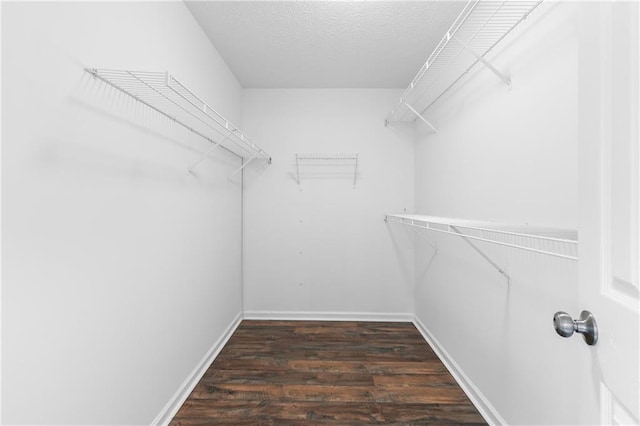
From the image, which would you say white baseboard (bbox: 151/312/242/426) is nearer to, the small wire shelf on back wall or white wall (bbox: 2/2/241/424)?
white wall (bbox: 2/2/241/424)

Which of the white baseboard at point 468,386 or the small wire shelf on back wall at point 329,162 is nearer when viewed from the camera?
the white baseboard at point 468,386

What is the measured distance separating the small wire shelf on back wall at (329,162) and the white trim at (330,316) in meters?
1.35

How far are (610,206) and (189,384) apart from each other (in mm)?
2194

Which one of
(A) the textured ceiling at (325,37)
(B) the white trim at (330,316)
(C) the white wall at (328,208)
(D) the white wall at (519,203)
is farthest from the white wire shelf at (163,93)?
(B) the white trim at (330,316)

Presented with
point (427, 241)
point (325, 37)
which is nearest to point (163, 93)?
point (325, 37)

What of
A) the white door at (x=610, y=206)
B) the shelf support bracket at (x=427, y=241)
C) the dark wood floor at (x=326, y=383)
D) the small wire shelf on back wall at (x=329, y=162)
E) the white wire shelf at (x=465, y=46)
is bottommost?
the dark wood floor at (x=326, y=383)

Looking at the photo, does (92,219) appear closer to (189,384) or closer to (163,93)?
(163,93)

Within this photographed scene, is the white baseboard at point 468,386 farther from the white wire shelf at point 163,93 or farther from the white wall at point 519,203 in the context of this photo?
the white wire shelf at point 163,93

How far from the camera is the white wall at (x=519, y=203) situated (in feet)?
3.48

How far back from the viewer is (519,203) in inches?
51.3

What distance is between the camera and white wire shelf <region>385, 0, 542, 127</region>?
1.22 metres

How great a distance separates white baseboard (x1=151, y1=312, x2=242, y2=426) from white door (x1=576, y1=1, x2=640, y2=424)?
1.82 meters

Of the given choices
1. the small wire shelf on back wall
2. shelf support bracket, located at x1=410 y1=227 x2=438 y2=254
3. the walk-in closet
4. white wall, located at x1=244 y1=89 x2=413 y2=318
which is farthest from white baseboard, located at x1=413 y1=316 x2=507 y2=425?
the small wire shelf on back wall

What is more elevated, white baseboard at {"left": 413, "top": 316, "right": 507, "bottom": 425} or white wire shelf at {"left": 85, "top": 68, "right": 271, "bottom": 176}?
white wire shelf at {"left": 85, "top": 68, "right": 271, "bottom": 176}
